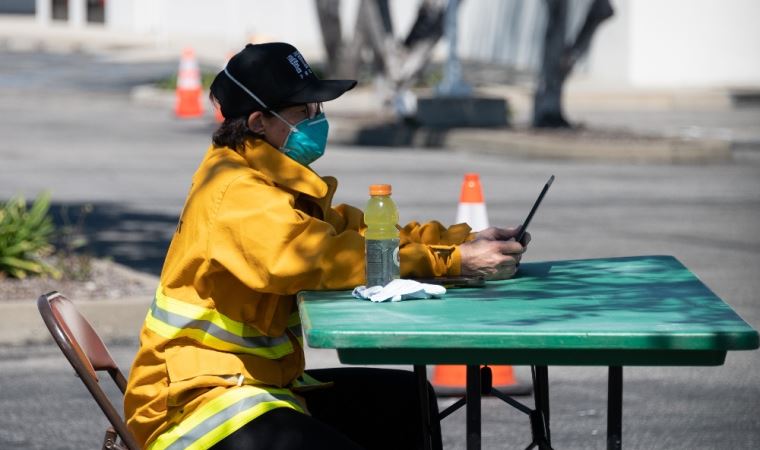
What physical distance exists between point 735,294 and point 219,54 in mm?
29207

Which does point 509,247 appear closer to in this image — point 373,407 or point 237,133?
point 373,407

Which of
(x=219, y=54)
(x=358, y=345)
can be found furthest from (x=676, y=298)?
(x=219, y=54)

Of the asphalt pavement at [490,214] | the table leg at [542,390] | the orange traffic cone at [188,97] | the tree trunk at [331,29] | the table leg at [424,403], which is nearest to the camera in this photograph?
the table leg at [424,403]

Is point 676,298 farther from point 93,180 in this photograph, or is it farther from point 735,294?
point 93,180

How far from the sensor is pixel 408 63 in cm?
2216

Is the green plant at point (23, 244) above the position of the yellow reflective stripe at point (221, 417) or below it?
below

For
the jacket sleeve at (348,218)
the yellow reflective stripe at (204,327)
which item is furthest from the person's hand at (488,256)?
the yellow reflective stripe at (204,327)

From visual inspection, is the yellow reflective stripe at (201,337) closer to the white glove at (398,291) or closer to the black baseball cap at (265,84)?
the white glove at (398,291)

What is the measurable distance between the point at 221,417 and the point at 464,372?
3413mm

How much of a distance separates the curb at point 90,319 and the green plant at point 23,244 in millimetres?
686

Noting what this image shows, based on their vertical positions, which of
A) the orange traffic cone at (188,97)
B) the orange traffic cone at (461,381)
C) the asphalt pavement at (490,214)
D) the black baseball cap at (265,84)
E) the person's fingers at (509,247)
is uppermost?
the black baseball cap at (265,84)

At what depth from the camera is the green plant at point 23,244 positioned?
885cm

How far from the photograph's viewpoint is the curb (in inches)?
316

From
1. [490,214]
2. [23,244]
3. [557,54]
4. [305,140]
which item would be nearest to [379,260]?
[305,140]
